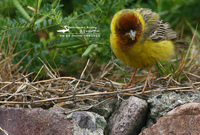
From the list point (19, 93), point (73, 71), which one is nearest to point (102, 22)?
point (73, 71)

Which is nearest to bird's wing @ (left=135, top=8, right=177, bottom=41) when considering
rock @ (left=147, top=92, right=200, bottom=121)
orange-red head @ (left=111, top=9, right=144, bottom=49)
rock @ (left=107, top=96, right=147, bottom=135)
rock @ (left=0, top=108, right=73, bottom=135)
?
orange-red head @ (left=111, top=9, right=144, bottom=49)

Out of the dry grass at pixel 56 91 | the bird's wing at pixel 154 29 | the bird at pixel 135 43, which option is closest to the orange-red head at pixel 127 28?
the bird at pixel 135 43

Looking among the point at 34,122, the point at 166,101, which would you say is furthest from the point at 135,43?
the point at 34,122

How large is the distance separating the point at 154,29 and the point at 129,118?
1609mm

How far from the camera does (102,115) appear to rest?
330 cm

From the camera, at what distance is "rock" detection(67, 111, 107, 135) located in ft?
9.81

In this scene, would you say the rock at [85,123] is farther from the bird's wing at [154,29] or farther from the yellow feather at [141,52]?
the bird's wing at [154,29]

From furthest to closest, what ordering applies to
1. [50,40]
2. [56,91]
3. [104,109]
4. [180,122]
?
[50,40]
[56,91]
[104,109]
[180,122]

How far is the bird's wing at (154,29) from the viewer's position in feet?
12.9

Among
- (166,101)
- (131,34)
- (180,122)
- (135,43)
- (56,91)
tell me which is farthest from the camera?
(135,43)

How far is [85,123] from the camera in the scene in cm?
301

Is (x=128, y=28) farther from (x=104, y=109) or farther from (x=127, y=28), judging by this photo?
(x=104, y=109)

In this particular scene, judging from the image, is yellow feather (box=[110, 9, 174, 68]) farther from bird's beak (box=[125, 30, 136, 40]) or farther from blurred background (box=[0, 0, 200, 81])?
blurred background (box=[0, 0, 200, 81])

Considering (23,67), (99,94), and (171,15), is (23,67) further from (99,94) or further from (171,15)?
(171,15)
